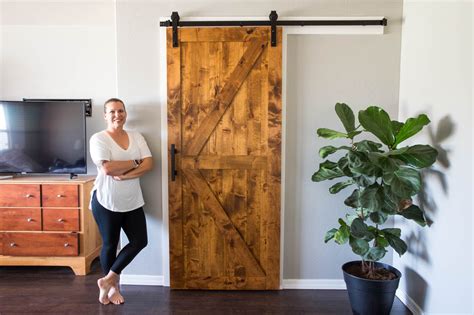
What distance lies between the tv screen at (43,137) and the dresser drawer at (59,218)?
359 mm

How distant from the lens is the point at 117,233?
2.55 metres

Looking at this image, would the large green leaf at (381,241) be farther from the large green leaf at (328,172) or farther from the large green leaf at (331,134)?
the large green leaf at (331,134)

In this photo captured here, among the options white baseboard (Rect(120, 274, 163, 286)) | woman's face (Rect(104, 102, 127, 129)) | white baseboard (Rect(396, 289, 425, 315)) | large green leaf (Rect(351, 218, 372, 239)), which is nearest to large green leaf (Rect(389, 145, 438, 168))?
large green leaf (Rect(351, 218, 372, 239))

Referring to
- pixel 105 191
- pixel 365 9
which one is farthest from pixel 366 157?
pixel 105 191

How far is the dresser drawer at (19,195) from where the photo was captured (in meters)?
2.96

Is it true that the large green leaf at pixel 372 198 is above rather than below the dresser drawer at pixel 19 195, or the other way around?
above

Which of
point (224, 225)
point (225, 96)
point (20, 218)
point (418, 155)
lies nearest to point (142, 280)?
point (224, 225)

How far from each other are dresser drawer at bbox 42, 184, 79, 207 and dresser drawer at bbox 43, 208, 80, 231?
0.06 m

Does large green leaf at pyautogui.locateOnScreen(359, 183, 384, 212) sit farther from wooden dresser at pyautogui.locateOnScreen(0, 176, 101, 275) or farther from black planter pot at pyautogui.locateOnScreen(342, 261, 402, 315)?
wooden dresser at pyautogui.locateOnScreen(0, 176, 101, 275)

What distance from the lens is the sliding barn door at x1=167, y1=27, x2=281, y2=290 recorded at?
265cm

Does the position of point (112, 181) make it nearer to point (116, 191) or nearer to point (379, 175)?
point (116, 191)

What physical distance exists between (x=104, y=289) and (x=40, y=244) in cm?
90

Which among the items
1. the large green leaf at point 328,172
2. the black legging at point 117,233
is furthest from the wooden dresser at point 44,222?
the large green leaf at point 328,172

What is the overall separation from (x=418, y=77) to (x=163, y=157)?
200 centimetres
